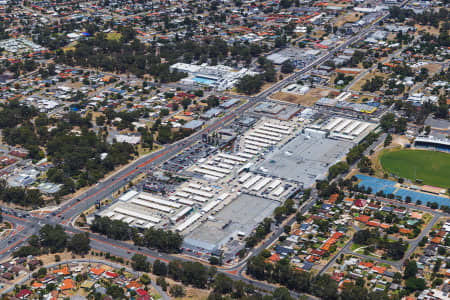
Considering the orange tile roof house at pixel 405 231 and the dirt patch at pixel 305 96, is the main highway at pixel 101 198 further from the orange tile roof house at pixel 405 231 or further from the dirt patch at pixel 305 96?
the dirt patch at pixel 305 96

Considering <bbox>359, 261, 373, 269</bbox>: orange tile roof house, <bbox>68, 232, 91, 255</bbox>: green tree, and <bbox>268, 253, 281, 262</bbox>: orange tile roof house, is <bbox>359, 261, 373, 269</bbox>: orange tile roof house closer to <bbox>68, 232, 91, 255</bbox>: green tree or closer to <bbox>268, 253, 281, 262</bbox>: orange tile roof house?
<bbox>268, 253, 281, 262</bbox>: orange tile roof house

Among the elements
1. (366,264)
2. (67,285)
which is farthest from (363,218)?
(67,285)

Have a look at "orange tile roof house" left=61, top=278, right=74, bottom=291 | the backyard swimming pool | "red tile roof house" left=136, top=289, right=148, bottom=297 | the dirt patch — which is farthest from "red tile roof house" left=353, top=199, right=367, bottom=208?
the backyard swimming pool

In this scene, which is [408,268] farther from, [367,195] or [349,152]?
[349,152]

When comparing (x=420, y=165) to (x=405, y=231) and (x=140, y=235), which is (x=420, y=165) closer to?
(x=405, y=231)

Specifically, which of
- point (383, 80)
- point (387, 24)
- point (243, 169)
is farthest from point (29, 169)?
point (387, 24)

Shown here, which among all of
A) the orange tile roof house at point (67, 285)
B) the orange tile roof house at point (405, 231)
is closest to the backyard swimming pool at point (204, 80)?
the orange tile roof house at point (405, 231)
